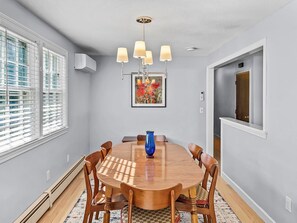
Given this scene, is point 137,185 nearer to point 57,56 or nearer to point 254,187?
point 254,187

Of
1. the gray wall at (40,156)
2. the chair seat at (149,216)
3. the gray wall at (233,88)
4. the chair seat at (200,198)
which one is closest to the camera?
the chair seat at (149,216)

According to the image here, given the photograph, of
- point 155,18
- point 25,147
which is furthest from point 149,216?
point 155,18

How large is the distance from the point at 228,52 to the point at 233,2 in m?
1.76

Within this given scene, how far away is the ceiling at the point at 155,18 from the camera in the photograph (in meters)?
2.45

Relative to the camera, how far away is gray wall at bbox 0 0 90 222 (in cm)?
232

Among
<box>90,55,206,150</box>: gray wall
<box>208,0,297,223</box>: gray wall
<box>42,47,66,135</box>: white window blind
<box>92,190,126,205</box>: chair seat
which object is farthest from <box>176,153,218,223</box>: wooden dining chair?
<box>90,55,206,150</box>: gray wall

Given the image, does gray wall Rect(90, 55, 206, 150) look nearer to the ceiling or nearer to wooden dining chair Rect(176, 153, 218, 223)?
the ceiling

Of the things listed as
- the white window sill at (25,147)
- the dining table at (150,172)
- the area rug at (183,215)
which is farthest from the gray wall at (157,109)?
the dining table at (150,172)

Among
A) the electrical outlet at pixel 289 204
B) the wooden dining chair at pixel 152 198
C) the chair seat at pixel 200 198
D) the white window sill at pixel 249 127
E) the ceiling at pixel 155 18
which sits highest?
the ceiling at pixel 155 18

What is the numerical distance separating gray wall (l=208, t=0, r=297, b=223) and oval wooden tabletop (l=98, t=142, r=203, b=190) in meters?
0.89

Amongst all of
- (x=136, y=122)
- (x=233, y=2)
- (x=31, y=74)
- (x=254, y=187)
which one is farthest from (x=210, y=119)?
(x=31, y=74)

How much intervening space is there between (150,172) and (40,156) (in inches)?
61.9

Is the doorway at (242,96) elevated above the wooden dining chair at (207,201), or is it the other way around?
the doorway at (242,96)

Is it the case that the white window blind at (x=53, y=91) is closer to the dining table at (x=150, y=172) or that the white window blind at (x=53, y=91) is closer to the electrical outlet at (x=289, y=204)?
the dining table at (x=150, y=172)
